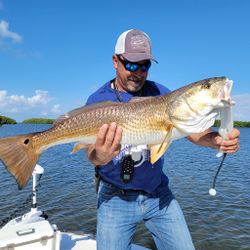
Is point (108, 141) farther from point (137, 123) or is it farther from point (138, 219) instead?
point (138, 219)

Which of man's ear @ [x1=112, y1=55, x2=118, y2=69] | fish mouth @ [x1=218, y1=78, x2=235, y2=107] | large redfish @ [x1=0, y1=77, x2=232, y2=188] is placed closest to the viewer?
fish mouth @ [x1=218, y1=78, x2=235, y2=107]

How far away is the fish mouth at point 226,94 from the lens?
369 centimetres

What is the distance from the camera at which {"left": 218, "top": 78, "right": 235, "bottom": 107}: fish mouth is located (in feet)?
12.1

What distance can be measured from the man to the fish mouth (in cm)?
78

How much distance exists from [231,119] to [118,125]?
1.22 metres

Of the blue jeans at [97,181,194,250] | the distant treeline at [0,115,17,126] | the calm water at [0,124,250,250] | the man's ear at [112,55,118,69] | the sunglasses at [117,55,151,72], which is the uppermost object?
the distant treeline at [0,115,17,126]

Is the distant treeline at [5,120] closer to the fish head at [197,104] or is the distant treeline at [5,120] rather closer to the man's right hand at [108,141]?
the man's right hand at [108,141]

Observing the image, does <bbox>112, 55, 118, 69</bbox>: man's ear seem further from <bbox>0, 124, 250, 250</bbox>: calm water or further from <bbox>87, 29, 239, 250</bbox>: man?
<bbox>0, 124, 250, 250</bbox>: calm water

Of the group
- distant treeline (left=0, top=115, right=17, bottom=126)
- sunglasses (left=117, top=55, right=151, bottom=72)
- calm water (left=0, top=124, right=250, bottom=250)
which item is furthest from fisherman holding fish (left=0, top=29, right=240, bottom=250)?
distant treeline (left=0, top=115, right=17, bottom=126)

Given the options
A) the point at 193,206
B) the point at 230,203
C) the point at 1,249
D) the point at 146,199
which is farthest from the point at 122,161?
the point at 230,203

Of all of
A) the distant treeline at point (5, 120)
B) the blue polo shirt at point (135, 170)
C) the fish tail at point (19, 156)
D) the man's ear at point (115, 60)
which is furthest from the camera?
the distant treeline at point (5, 120)

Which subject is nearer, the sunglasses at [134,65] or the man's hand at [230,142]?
the man's hand at [230,142]

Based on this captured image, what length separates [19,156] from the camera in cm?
411

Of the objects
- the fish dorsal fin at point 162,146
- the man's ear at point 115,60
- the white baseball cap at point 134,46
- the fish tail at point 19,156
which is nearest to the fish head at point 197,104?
the fish dorsal fin at point 162,146
